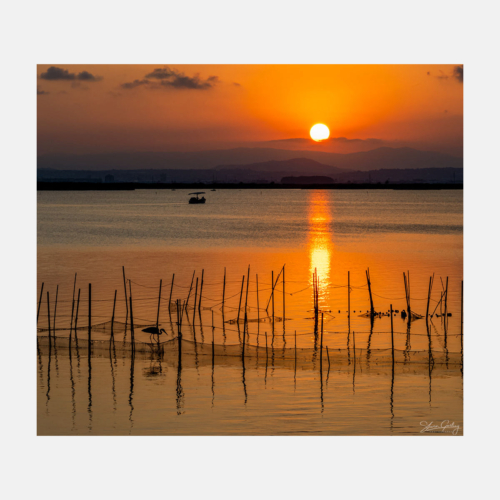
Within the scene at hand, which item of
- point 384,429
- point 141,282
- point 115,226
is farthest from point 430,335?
point 115,226

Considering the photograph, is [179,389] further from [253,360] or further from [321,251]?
[321,251]

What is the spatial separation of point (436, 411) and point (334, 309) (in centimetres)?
722

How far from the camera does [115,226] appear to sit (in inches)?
1864
